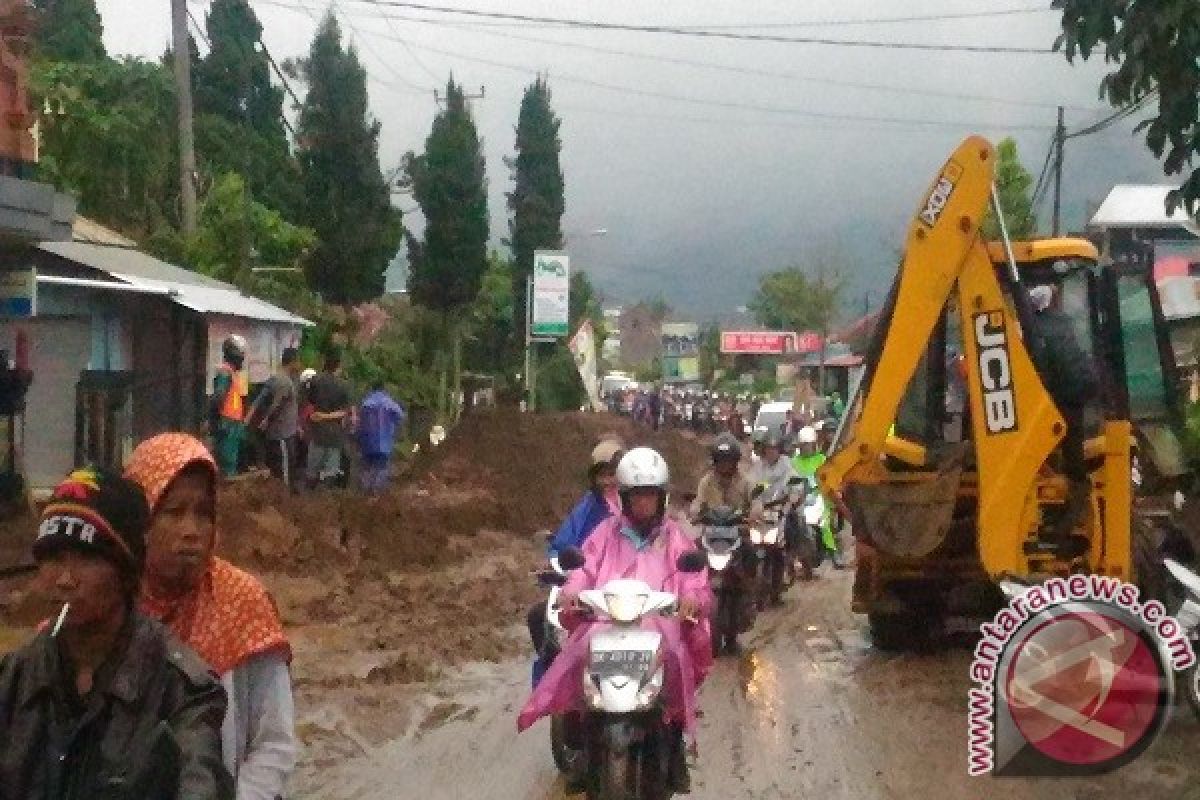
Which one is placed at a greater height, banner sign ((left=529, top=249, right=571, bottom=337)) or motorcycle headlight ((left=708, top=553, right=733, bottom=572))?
banner sign ((left=529, top=249, right=571, bottom=337))

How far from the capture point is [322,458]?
60.4ft

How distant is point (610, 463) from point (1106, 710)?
111 inches

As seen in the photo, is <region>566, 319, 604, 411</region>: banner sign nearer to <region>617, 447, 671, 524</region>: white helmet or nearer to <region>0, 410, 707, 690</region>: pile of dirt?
<region>0, 410, 707, 690</region>: pile of dirt

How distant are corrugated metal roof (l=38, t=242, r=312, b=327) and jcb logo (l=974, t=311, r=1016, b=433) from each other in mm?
11600

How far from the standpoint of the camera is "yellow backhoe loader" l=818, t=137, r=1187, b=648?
970 cm

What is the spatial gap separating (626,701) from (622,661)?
17 centimetres

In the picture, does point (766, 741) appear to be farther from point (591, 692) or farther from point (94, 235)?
point (94, 235)

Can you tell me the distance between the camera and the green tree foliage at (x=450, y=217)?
49406 millimetres

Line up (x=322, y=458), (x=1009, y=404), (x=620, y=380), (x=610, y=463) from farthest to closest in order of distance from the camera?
1. (x=620, y=380)
2. (x=322, y=458)
3. (x=1009, y=404)
4. (x=610, y=463)

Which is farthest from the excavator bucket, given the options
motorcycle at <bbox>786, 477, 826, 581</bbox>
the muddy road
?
motorcycle at <bbox>786, 477, 826, 581</bbox>

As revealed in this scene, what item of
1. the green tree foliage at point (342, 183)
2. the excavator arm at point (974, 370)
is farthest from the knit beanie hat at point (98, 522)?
the green tree foliage at point (342, 183)

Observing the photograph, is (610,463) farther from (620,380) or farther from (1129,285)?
(620,380)

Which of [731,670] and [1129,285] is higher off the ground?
[1129,285]

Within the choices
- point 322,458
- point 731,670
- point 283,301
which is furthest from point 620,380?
point 731,670
